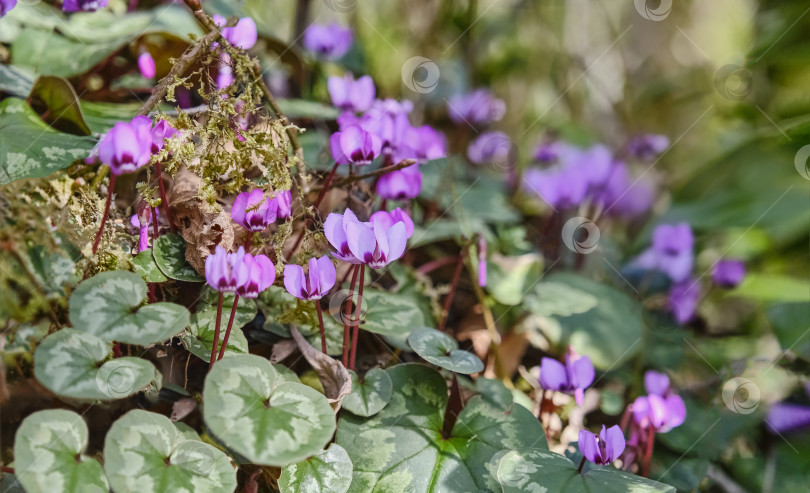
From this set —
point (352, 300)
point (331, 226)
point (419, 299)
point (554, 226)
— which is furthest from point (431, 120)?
point (331, 226)

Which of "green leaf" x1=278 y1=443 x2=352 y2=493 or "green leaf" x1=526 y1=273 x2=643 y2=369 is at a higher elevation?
"green leaf" x1=526 y1=273 x2=643 y2=369

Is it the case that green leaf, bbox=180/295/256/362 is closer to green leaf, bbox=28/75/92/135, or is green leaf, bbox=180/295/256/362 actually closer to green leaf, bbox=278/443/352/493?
green leaf, bbox=278/443/352/493

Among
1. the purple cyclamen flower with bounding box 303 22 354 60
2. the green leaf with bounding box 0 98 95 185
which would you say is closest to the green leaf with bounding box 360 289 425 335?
the green leaf with bounding box 0 98 95 185

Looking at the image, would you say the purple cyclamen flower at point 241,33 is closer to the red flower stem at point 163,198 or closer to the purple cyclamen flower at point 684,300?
the red flower stem at point 163,198

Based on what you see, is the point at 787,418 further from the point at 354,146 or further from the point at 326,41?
the point at 326,41

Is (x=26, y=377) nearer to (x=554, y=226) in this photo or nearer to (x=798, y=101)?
(x=554, y=226)

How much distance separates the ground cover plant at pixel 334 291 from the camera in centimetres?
78

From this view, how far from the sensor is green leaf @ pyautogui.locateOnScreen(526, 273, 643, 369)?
58.1 inches

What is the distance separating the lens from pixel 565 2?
11.7 ft

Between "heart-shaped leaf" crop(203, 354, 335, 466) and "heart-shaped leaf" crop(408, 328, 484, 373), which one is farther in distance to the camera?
"heart-shaped leaf" crop(408, 328, 484, 373)

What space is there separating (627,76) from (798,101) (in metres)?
0.98

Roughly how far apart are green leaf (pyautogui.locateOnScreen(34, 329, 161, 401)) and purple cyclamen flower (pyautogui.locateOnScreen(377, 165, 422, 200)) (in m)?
0.53

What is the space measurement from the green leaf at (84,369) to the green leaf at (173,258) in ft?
0.51

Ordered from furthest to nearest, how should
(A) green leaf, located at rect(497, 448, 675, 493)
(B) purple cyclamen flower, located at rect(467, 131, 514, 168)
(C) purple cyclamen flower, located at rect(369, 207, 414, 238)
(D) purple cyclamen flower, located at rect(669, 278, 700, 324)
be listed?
(B) purple cyclamen flower, located at rect(467, 131, 514, 168), (D) purple cyclamen flower, located at rect(669, 278, 700, 324), (C) purple cyclamen flower, located at rect(369, 207, 414, 238), (A) green leaf, located at rect(497, 448, 675, 493)
